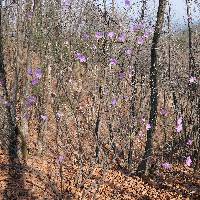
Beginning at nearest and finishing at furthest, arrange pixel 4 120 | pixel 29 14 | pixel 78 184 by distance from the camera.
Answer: pixel 78 184, pixel 29 14, pixel 4 120

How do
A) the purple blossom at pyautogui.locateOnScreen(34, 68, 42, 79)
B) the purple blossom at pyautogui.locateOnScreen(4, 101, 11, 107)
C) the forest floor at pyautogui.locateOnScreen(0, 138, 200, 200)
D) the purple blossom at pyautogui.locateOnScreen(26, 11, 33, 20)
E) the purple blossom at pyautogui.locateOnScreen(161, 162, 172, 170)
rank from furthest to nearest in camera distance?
the purple blossom at pyautogui.locateOnScreen(161, 162, 172, 170) < the purple blossom at pyautogui.locateOnScreen(34, 68, 42, 79) < the purple blossom at pyautogui.locateOnScreen(4, 101, 11, 107) < the purple blossom at pyautogui.locateOnScreen(26, 11, 33, 20) < the forest floor at pyautogui.locateOnScreen(0, 138, 200, 200)

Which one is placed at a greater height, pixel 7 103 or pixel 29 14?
pixel 29 14

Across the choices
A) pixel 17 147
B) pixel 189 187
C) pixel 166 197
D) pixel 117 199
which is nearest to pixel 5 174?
pixel 17 147

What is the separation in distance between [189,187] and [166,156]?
576 cm

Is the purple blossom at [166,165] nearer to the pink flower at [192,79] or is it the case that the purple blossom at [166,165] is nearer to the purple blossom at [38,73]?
the pink flower at [192,79]

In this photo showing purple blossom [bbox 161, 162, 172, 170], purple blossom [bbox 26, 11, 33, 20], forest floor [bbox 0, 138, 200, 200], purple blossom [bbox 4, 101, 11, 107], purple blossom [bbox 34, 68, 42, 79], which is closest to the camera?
forest floor [bbox 0, 138, 200, 200]

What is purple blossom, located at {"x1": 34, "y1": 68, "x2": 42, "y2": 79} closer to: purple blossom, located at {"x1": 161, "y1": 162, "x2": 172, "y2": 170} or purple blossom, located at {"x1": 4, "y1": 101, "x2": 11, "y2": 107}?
purple blossom, located at {"x1": 4, "y1": 101, "x2": 11, "y2": 107}

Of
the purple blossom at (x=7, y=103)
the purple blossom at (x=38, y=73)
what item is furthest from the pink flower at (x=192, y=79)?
the purple blossom at (x=7, y=103)

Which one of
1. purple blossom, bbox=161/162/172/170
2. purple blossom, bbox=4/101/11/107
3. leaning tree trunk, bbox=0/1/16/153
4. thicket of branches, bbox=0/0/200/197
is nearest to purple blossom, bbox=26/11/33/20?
thicket of branches, bbox=0/0/200/197

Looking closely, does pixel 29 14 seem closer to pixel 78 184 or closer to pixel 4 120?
pixel 4 120

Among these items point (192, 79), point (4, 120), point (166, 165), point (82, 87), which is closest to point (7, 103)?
point (4, 120)

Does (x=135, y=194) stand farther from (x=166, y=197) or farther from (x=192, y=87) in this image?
(x=192, y=87)

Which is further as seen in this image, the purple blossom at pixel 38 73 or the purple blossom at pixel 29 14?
the purple blossom at pixel 38 73

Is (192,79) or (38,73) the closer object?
(38,73)
